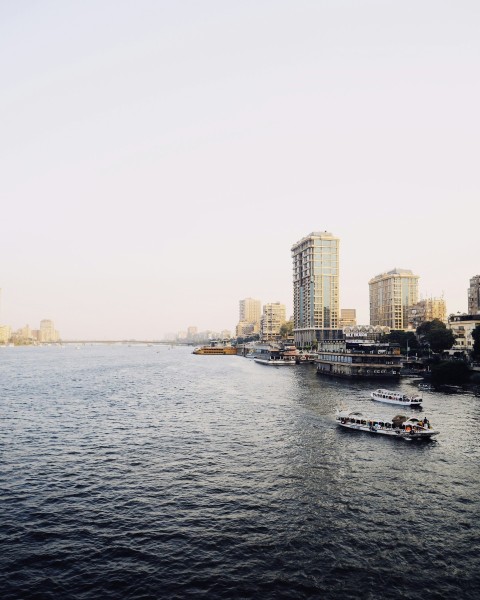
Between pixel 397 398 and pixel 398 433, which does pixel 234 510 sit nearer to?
pixel 398 433

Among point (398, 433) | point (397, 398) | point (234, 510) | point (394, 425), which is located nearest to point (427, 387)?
point (397, 398)

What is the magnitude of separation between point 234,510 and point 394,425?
4174 cm

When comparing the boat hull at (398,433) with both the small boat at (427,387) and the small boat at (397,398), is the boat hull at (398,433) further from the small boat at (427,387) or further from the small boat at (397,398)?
the small boat at (427,387)

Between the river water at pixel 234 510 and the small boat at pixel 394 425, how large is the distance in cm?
218

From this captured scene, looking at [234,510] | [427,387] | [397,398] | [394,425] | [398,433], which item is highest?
[397,398]

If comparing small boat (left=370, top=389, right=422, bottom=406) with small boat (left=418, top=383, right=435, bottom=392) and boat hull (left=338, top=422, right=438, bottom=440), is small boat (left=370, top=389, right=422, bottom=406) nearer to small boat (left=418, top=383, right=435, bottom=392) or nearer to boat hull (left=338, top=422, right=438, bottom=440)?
small boat (left=418, top=383, right=435, bottom=392)

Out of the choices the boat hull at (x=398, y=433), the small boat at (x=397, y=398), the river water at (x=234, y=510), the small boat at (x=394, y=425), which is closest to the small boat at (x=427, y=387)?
the small boat at (x=397, y=398)

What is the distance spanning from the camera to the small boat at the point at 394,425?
74938 millimetres

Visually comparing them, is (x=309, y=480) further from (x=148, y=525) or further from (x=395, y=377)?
(x=395, y=377)

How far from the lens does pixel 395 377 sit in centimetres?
16588

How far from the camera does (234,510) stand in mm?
46281

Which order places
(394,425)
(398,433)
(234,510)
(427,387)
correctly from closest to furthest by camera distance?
(234,510)
(398,433)
(394,425)
(427,387)

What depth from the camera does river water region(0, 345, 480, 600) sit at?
113 ft

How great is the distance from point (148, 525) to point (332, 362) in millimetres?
149314
